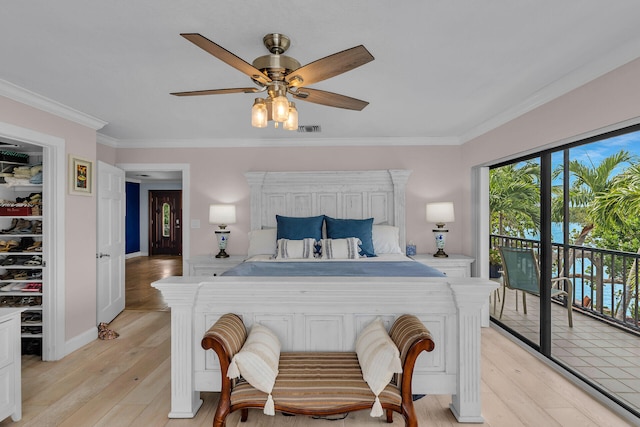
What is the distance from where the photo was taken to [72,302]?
341 cm

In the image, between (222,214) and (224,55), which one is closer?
(224,55)

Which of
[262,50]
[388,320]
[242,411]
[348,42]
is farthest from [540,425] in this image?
[262,50]

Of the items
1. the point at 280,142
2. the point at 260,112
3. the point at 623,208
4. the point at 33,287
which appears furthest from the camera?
the point at 280,142

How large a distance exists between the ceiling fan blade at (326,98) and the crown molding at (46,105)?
239 cm

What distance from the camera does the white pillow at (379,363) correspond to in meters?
1.76

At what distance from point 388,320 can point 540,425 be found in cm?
113

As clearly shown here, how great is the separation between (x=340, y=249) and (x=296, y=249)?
49 centimetres

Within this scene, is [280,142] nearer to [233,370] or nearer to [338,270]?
[338,270]

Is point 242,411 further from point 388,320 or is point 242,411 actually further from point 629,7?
point 629,7

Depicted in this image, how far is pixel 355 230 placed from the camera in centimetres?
411

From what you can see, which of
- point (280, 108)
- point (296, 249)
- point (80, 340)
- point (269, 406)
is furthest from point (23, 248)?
point (280, 108)

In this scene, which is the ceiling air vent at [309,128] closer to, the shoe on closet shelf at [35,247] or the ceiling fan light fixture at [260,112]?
the ceiling fan light fixture at [260,112]

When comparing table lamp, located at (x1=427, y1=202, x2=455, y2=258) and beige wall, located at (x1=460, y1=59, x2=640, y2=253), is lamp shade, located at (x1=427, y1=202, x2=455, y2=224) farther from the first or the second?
beige wall, located at (x1=460, y1=59, x2=640, y2=253)

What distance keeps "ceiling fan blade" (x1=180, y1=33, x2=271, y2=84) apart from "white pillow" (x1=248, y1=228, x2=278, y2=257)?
104 inches
